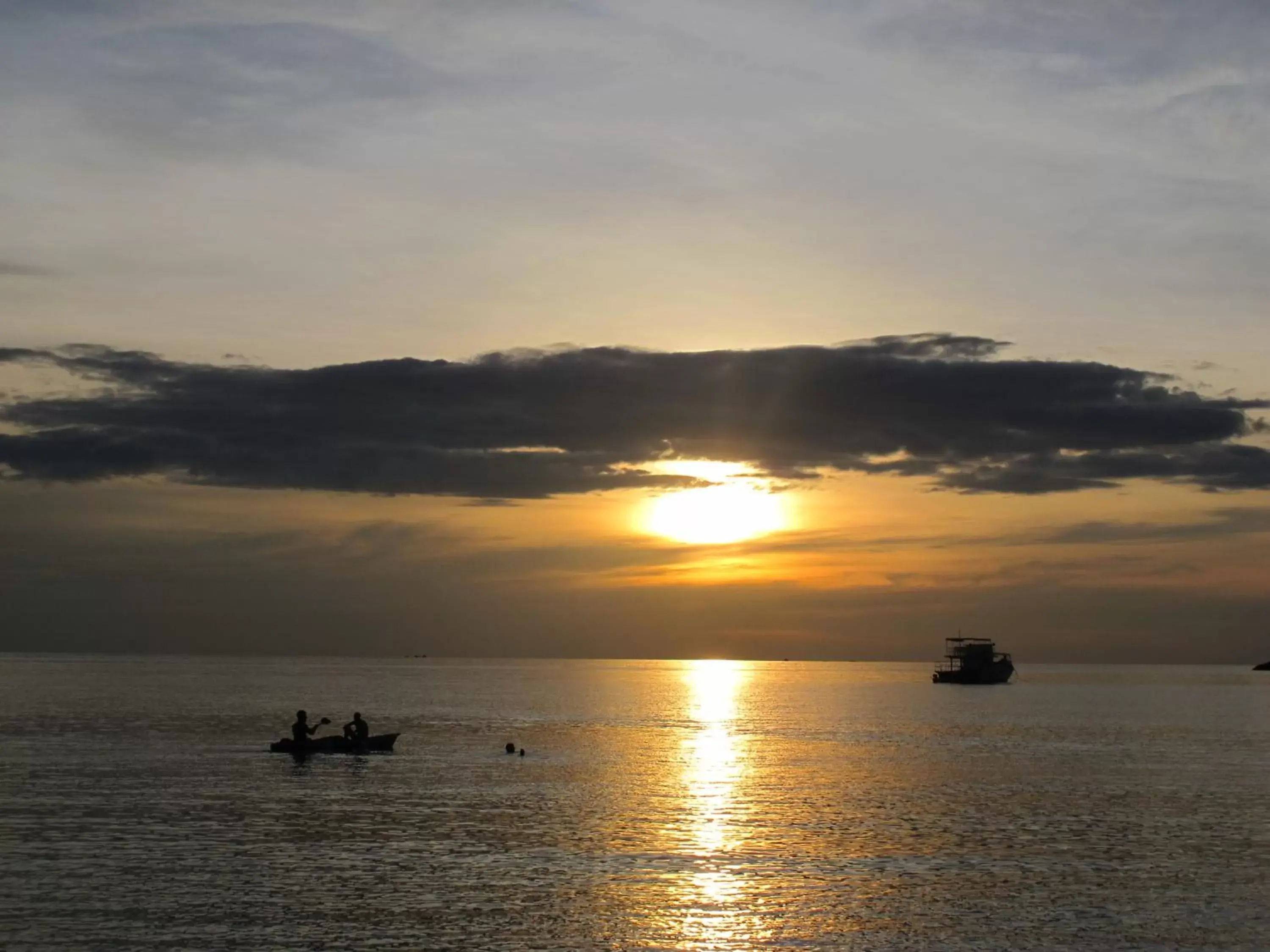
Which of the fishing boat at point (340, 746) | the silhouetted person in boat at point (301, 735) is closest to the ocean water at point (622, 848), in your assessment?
the fishing boat at point (340, 746)

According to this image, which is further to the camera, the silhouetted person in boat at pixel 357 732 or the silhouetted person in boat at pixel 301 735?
the silhouetted person in boat at pixel 357 732

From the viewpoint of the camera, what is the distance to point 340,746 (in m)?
96.9

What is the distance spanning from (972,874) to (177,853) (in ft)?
104

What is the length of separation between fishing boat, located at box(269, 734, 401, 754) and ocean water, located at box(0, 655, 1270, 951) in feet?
7.24

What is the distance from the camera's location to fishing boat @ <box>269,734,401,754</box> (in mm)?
94625

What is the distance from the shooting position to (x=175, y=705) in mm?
172000

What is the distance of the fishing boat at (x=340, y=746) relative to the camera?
310ft

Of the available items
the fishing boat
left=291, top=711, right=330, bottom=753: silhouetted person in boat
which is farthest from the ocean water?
left=291, top=711, right=330, bottom=753: silhouetted person in boat

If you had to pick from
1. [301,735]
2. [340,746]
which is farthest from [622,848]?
[340,746]

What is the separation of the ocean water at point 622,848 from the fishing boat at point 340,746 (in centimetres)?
221

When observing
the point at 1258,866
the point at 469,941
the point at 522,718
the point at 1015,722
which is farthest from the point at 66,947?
the point at 1015,722

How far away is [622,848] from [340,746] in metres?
45.3

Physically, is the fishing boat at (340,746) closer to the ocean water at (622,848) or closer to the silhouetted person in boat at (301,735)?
the silhouetted person in boat at (301,735)

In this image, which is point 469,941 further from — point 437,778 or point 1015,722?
point 1015,722
